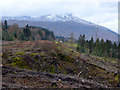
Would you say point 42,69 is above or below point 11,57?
below

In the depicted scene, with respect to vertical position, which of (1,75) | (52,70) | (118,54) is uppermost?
(1,75)

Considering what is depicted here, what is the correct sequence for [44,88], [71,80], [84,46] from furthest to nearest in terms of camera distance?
1. [84,46]
2. [71,80]
3. [44,88]

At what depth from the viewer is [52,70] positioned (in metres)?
21.9

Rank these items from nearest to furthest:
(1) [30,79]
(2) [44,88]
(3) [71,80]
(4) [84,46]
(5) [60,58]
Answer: (2) [44,88]
(1) [30,79]
(3) [71,80]
(5) [60,58]
(4) [84,46]

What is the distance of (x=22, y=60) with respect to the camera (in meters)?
22.6

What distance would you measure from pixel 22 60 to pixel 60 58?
7.01 metres

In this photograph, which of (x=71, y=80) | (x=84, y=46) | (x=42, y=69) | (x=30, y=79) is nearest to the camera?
(x=30, y=79)

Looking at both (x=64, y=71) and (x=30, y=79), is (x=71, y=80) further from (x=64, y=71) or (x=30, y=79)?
(x=64, y=71)

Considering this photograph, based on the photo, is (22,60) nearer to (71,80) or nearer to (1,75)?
(1,75)

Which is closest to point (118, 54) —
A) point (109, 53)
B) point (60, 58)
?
point (109, 53)

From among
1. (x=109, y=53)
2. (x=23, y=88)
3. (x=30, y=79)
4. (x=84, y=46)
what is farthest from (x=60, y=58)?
(x=109, y=53)

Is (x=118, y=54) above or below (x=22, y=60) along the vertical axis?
below

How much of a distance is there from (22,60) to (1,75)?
810 centimetres

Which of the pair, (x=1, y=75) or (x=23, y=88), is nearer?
(x=23, y=88)
